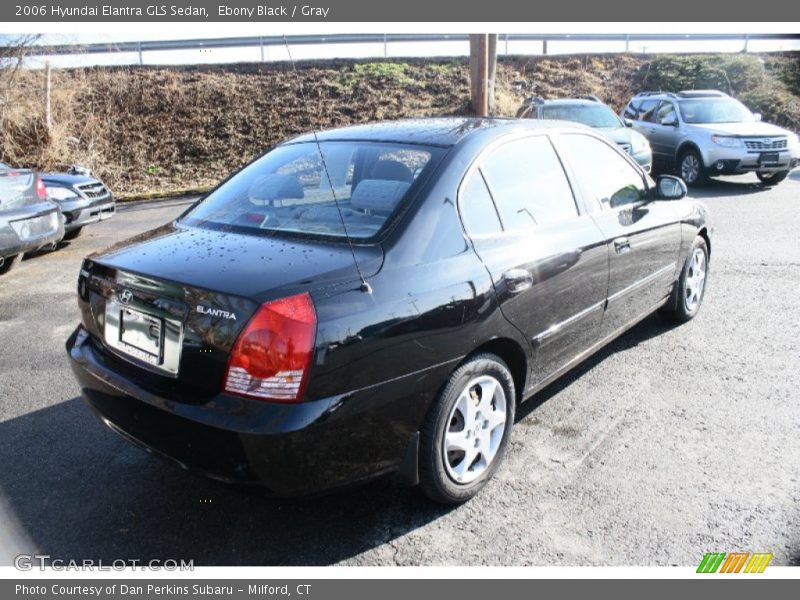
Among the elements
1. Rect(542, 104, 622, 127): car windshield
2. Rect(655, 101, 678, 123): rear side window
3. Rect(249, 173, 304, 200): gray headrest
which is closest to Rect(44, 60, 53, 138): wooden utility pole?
Rect(542, 104, 622, 127): car windshield

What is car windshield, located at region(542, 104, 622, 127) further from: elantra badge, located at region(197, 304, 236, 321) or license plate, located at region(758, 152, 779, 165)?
elantra badge, located at region(197, 304, 236, 321)

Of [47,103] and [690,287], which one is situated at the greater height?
[47,103]

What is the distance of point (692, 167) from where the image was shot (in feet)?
40.9

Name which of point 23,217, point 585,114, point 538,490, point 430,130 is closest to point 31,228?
point 23,217

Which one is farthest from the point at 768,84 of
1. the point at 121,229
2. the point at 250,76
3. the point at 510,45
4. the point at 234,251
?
the point at 234,251

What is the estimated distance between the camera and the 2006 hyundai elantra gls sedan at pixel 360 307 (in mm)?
2381

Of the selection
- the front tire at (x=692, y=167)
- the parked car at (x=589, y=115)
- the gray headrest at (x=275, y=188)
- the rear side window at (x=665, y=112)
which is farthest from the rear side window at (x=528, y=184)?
the rear side window at (x=665, y=112)

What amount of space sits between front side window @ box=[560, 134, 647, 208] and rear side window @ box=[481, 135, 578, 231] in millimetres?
227

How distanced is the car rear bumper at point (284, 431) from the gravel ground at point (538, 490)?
27cm

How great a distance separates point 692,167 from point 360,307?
11768mm

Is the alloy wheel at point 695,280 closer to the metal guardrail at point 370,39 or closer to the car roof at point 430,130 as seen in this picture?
the car roof at point 430,130

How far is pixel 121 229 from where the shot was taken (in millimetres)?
9945

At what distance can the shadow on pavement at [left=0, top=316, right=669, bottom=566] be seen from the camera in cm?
269

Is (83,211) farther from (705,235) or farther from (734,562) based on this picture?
(734,562)
